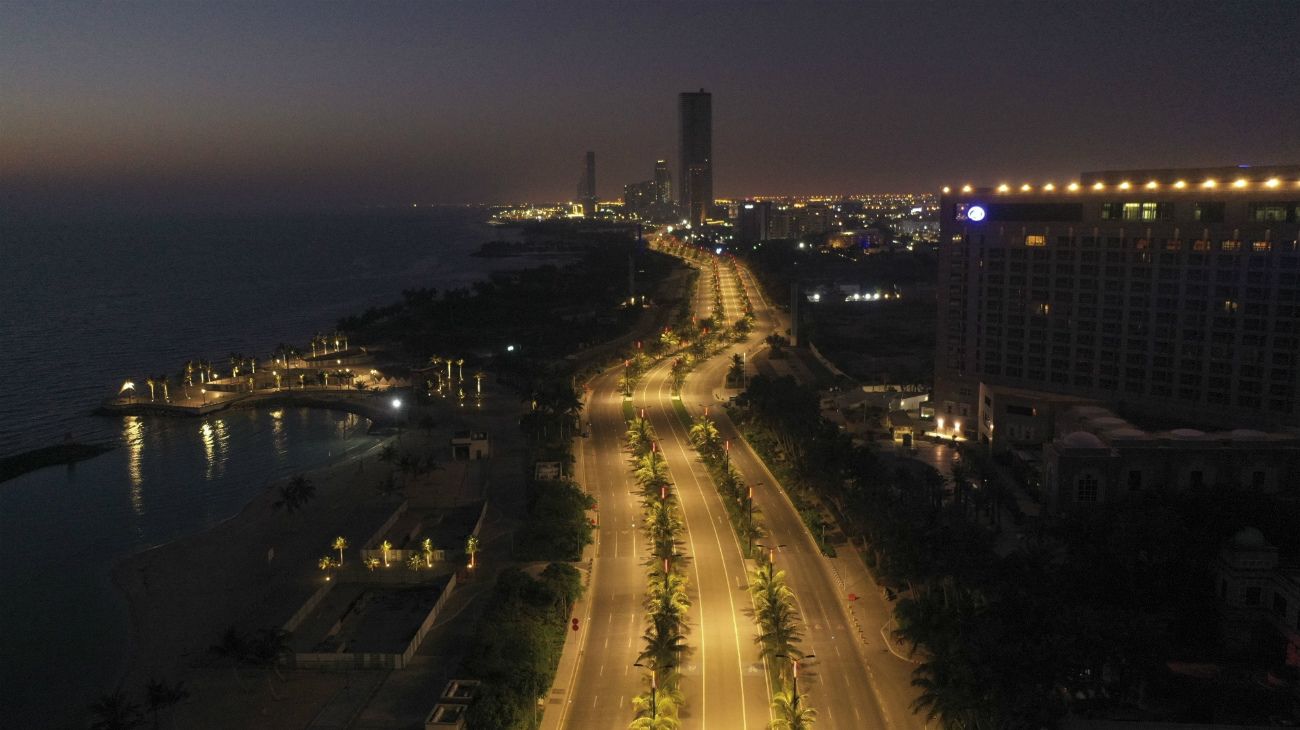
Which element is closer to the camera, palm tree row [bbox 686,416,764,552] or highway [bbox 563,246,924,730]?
highway [bbox 563,246,924,730]

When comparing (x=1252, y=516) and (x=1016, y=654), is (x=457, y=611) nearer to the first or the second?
(x=1016, y=654)

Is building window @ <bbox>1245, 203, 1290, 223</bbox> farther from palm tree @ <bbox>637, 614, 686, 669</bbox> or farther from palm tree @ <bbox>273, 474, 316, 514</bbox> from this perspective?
palm tree @ <bbox>273, 474, 316, 514</bbox>

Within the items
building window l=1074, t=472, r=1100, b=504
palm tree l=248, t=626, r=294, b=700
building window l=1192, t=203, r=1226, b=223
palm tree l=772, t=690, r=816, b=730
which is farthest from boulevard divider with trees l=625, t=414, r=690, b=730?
building window l=1192, t=203, r=1226, b=223

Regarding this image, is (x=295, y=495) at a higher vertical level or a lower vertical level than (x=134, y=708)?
higher

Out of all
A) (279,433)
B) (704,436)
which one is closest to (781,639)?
(704,436)

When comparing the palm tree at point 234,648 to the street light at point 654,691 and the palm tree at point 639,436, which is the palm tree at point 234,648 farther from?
the palm tree at point 639,436

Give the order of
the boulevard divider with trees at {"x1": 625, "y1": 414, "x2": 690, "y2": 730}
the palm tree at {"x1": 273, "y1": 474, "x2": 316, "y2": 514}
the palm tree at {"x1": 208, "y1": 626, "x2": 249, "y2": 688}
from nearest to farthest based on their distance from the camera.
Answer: the boulevard divider with trees at {"x1": 625, "y1": 414, "x2": 690, "y2": 730} → the palm tree at {"x1": 208, "y1": 626, "x2": 249, "y2": 688} → the palm tree at {"x1": 273, "y1": 474, "x2": 316, "y2": 514}

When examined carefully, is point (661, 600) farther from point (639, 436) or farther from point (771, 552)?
point (639, 436)
